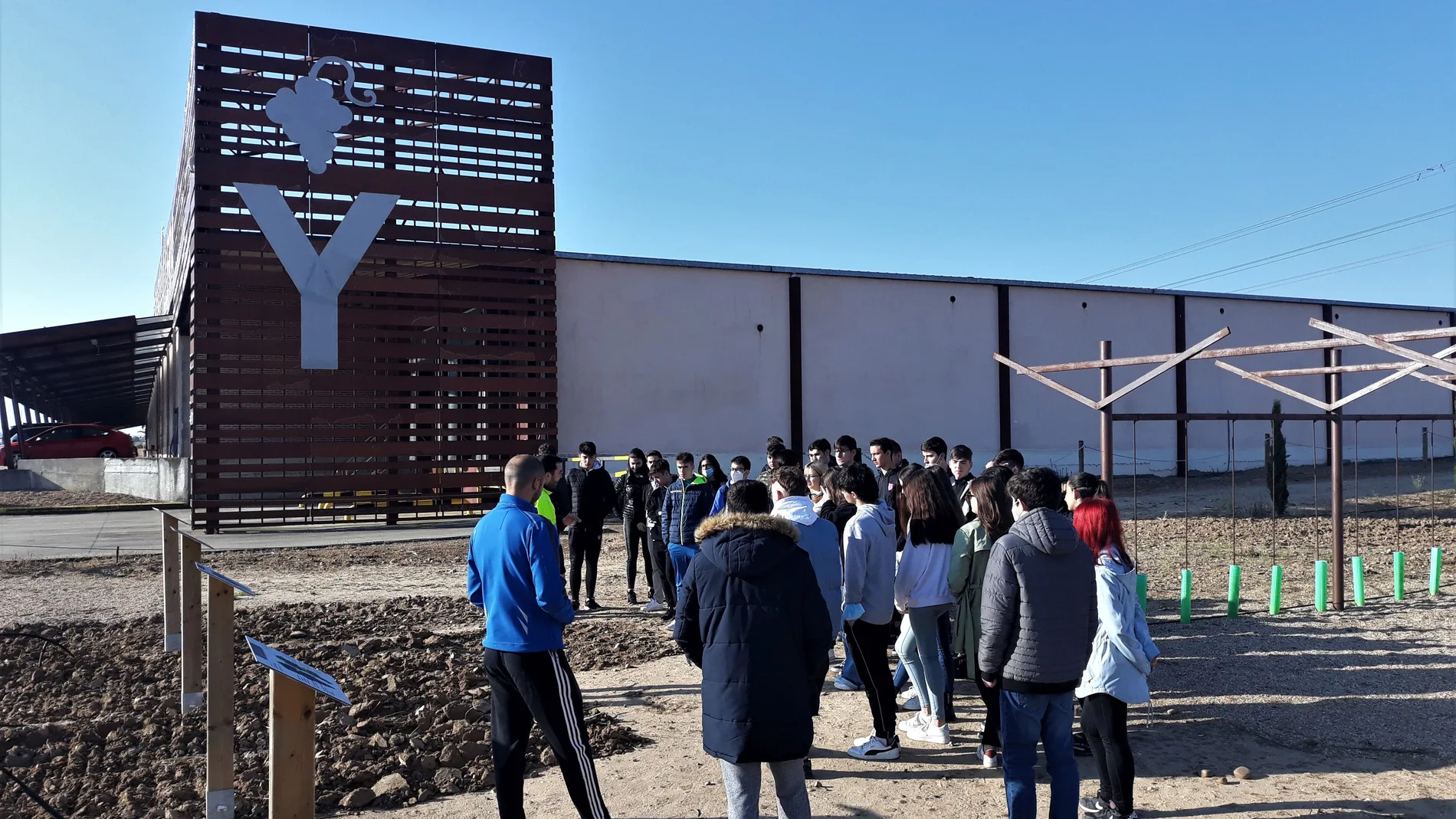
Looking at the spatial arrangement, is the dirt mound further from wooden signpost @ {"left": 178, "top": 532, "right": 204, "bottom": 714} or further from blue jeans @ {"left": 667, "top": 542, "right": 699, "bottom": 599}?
blue jeans @ {"left": 667, "top": 542, "right": 699, "bottom": 599}

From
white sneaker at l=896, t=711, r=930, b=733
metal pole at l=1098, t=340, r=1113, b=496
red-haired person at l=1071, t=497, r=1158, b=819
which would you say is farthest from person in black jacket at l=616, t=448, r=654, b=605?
red-haired person at l=1071, t=497, r=1158, b=819

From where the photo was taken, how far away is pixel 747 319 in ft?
79.1

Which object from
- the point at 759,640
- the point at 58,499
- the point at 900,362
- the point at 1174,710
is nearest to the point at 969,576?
the point at 1174,710

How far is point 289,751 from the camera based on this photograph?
9.67ft

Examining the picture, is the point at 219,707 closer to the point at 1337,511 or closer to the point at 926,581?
the point at 926,581

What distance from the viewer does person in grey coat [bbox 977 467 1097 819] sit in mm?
3715

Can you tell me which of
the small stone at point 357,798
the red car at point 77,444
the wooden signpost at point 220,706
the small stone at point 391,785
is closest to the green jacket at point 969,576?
the small stone at point 391,785

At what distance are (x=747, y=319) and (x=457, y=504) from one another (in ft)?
28.1

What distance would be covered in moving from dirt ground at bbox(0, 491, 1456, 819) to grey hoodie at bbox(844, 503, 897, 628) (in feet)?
2.76

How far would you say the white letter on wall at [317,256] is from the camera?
1836cm

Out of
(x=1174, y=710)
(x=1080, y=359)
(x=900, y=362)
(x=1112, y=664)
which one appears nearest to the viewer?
(x=1112, y=664)

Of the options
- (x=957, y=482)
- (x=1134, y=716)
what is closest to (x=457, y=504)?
(x=957, y=482)

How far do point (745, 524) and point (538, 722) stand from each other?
125 cm

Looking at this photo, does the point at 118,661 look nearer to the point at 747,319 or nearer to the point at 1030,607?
the point at 1030,607
